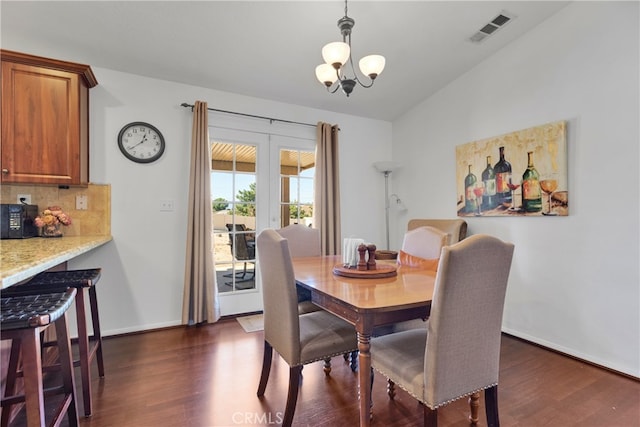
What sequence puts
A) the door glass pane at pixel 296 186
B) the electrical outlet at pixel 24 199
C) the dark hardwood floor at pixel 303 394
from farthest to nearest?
the door glass pane at pixel 296 186, the electrical outlet at pixel 24 199, the dark hardwood floor at pixel 303 394

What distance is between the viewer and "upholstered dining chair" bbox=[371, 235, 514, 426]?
118 cm

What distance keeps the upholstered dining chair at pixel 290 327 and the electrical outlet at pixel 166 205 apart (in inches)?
66.0

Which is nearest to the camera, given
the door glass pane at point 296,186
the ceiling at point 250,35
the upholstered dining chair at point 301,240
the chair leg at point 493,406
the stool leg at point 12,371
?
the chair leg at point 493,406

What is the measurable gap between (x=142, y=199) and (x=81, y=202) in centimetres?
46

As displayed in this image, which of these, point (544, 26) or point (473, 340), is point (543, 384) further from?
point (544, 26)

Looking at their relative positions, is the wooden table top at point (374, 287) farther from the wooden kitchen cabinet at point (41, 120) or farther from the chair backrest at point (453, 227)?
the wooden kitchen cabinet at point (41, 120)

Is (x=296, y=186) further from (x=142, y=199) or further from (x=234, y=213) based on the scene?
(x=142, y=199)

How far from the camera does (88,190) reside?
275 cm

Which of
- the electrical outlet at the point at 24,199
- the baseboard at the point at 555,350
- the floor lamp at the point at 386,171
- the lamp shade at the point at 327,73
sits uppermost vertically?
the lamp shade at the point at 327,73

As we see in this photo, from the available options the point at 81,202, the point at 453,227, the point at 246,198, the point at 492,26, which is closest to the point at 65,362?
the point at 81,202

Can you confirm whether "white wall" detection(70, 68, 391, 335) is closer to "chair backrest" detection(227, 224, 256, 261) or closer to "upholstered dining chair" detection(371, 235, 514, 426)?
"chair backrest" detection(227, 224, 256, 261)

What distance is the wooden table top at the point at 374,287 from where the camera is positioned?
50.3 inches

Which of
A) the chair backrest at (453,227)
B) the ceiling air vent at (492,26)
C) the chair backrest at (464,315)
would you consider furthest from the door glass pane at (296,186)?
the chair backrest at (464,315)

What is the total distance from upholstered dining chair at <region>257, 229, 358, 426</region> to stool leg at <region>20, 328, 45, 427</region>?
0.95 m
